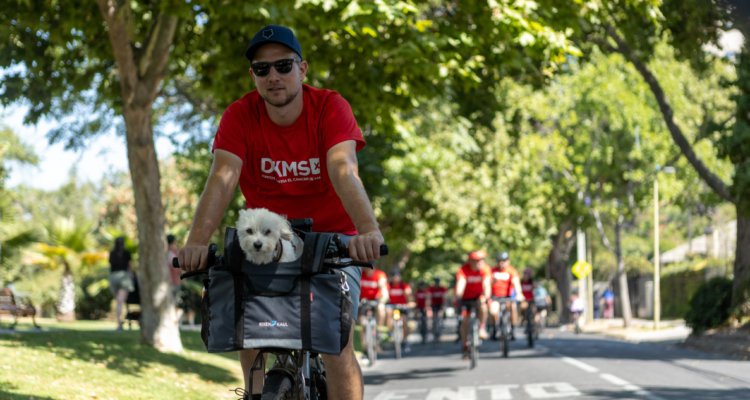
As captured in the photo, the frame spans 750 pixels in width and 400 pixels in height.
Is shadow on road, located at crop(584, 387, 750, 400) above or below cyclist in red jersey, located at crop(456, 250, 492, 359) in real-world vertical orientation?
below

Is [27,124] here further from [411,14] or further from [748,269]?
[748,269]

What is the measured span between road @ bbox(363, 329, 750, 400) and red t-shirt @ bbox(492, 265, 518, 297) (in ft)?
4.23

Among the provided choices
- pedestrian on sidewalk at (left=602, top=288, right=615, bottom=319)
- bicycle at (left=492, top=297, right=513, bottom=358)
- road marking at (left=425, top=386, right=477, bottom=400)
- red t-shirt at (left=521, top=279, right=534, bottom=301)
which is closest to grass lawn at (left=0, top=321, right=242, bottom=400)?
road marking at (left=425, top=386, right=477, bottom=400)

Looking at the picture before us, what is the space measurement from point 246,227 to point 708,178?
55.2ft

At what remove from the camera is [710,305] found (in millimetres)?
18828

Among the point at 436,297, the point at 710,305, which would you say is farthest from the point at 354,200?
the point at 436,297

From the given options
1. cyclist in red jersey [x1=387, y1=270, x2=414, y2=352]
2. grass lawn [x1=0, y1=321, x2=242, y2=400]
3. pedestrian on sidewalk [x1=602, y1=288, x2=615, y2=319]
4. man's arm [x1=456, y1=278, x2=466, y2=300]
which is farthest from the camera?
pedestrian on sidewalk [x1=602, y1=288, x2=615, y2=319]

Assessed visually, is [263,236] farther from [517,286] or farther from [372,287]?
[517,286]

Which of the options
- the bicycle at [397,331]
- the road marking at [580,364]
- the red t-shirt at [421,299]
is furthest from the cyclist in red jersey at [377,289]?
the red t-shirt at [421,299]

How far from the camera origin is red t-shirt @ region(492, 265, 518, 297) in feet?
52.7

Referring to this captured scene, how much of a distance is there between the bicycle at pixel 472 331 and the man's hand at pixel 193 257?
1006 centimetres

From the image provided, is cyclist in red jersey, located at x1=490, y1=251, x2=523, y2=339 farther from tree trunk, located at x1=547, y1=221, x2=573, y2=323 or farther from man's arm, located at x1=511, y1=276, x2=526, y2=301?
tree trunk, located at x1=547, y1=221, x2=573, y2=323

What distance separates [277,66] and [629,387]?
7.27m

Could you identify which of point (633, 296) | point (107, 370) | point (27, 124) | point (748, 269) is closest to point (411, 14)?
point (107, 370)
